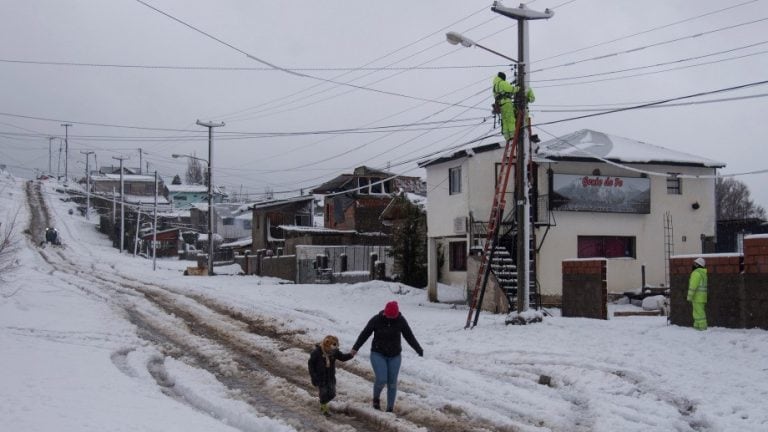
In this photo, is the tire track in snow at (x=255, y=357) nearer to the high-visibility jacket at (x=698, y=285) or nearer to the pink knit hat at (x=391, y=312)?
the pink knit hat at (x=391, y=312)

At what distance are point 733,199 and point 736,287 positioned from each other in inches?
2477

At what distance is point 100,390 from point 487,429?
19.0 ft

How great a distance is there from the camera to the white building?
96.0 ft

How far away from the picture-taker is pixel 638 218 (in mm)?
30844

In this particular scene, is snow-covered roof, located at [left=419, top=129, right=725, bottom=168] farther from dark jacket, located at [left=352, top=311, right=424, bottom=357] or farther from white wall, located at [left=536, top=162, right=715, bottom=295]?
dark jacket, located at [left=352, top=311, right=424, bottom=357]

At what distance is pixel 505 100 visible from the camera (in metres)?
19.3

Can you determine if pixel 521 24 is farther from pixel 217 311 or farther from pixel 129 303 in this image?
pixel 129 303

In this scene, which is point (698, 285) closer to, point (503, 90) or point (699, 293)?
point (699, 293)

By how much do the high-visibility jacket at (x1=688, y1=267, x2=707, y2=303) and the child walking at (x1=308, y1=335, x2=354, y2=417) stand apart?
827 cm

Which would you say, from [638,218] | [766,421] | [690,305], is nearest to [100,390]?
[766,421]

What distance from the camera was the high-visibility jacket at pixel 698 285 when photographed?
15.0 m

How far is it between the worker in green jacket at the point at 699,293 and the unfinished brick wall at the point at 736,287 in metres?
0.24

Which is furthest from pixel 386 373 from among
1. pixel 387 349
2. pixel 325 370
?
pixel 325 370

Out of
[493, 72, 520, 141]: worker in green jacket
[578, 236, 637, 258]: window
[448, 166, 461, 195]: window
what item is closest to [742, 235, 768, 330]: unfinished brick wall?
[493, 72, 520, 141]: worker in green jacket
